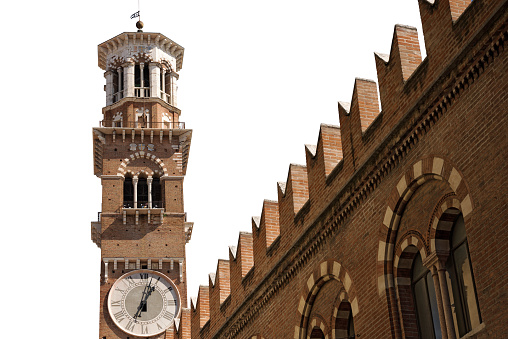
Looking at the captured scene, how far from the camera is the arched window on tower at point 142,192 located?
4888 cm

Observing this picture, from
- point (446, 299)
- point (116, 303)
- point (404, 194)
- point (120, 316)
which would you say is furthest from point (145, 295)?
point (446, 299)

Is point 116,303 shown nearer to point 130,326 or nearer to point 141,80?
point 130,326

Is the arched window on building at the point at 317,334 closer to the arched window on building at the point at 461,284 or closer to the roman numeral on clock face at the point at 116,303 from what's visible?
the arched window on building at the point at 461,284

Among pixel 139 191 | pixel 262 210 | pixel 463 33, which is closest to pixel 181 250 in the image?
pixel 139 191

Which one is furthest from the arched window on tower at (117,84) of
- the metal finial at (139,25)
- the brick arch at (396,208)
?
the brick arch at (396,208)

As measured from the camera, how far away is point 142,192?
161ft

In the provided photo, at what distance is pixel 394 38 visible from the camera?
17734 millimetres

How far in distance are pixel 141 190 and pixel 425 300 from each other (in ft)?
113

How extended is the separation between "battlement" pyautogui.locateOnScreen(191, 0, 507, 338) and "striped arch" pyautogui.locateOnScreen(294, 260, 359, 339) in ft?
2.50

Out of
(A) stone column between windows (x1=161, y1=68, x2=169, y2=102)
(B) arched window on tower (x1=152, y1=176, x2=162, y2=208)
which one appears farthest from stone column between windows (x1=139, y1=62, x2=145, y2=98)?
(B) arched window on tower (x1=152, y1=176, x2=162, y2=208)

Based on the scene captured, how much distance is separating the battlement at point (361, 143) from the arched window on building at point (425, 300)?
225 cm

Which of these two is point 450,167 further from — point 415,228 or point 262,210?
point 262,210

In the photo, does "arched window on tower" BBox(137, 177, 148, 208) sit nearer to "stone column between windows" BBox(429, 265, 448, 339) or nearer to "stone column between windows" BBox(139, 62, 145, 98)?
"stone column between windows" BBox(139, 62, 145, 98)

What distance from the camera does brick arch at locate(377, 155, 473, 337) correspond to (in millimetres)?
15508
